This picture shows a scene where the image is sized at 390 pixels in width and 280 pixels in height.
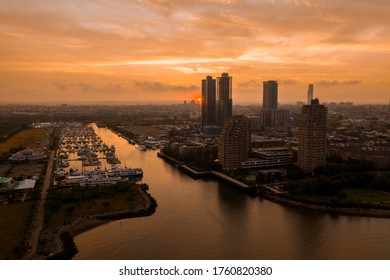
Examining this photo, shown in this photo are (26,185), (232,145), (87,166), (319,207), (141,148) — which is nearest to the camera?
(319,207)

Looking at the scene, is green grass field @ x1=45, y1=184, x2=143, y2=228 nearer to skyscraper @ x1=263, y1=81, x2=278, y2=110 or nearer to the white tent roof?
the white tent roof

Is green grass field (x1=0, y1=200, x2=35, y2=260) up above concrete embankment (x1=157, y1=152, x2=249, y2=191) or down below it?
above

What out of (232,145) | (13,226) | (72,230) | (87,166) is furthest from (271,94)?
(13,226)

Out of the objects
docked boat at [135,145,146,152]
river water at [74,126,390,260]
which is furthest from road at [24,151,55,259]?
docked boat at [135,145,146,152]

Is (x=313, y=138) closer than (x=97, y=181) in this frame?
No

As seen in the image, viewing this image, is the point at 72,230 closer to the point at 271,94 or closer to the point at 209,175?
the point at 209,175
